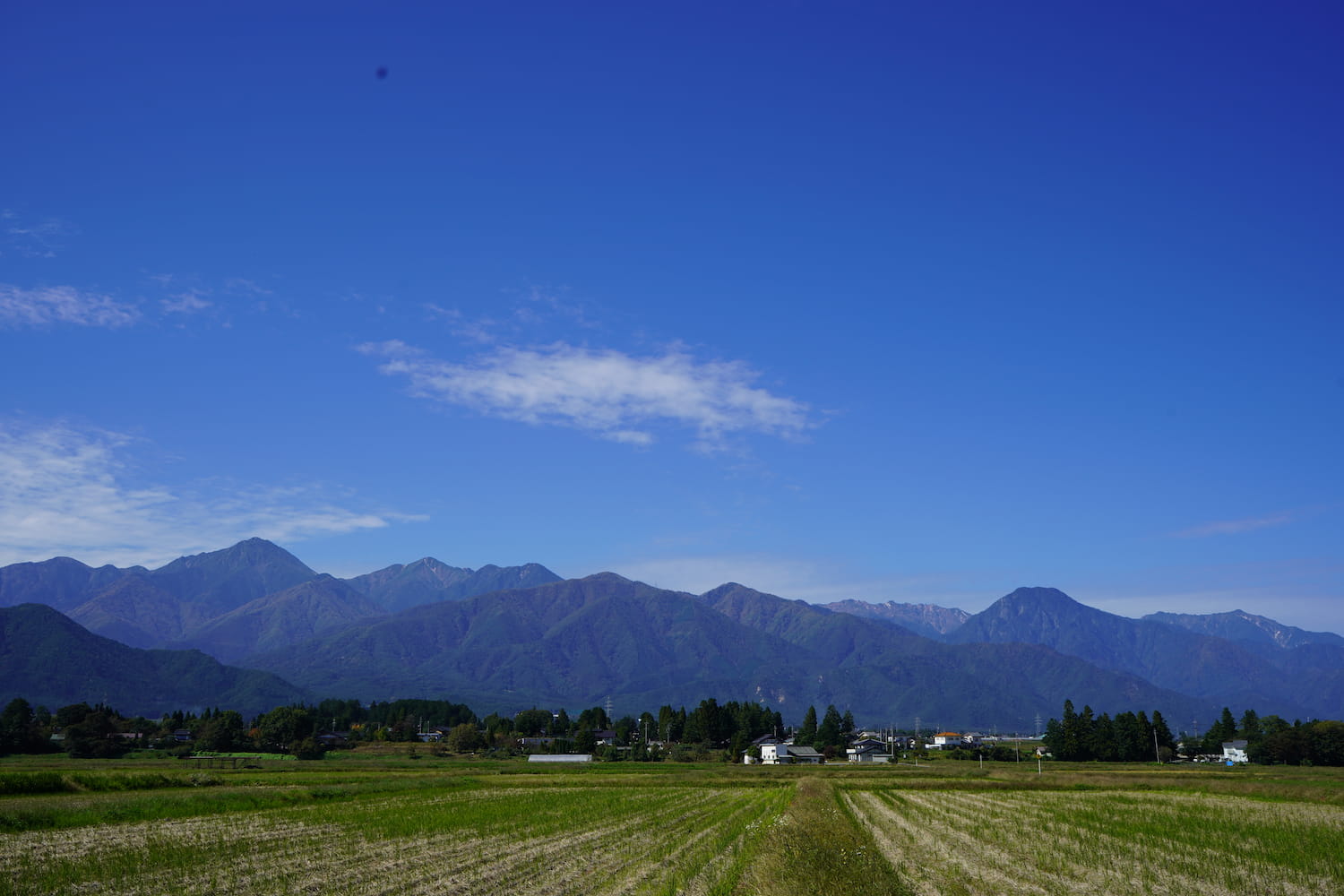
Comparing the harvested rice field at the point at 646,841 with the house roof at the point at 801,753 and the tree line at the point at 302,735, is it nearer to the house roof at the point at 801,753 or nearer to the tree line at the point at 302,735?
the tree line at the point at 302,735

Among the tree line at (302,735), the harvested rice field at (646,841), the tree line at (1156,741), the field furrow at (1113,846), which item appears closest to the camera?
the harvested rice field at (646,841)

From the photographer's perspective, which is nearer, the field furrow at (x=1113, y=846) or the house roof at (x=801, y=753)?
the field furrow at (x=1113, y=846)

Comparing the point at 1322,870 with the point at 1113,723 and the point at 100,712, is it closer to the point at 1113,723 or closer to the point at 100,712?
the point at 1113,723

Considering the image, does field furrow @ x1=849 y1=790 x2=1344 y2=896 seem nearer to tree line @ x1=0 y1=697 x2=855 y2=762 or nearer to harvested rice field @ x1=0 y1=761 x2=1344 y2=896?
harvested rice field @ x1=0 y1=761 x2=1344 y2=896

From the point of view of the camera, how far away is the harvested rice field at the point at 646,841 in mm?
23406

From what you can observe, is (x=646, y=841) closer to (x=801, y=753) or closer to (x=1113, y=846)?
(x=1113, y=846)

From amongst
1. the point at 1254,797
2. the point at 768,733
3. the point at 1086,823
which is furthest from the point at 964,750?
the point at 1086,823

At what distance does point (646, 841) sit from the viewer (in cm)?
3195

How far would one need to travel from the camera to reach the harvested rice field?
23406mm

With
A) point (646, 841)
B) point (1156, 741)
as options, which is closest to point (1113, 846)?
point (646, 841)

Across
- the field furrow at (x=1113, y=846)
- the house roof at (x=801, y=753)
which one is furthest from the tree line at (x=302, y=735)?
the field furrow at (x=1113, y=846)

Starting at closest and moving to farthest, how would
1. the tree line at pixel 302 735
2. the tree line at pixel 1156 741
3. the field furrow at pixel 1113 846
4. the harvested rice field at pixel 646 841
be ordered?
the harvested rice field at pixel 646 841 < the field furrow at pixel 1113 846 < the tree line at pixel 302 735 < the tree line at pixel 1156 741

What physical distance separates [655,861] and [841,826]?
1226 cm

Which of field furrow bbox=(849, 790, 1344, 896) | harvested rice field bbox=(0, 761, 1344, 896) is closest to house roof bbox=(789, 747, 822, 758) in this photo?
harvested rice field bbox=(0, 761, 1344, 896)
